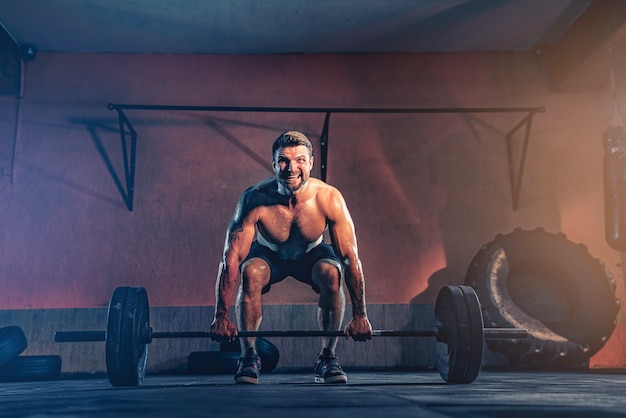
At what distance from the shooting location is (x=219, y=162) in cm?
466

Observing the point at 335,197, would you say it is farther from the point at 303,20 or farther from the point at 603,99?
the point at 603,99

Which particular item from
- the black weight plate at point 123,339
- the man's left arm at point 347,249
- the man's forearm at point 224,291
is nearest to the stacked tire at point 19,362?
the black weight plate at point 123,339

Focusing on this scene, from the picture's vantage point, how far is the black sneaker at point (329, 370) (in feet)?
8.89

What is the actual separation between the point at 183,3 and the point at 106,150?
1433 millimetres

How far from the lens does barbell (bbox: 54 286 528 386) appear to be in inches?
97.1

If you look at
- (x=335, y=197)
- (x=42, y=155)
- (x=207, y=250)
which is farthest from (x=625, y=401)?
(x=42, y=155)

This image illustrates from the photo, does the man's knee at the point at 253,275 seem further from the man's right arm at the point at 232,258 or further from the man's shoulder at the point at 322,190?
the man's shoulder at the point at 322,190

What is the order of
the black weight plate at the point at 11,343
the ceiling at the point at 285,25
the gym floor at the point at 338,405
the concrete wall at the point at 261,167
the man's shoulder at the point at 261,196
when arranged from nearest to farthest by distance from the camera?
the gym floor at the point at 338,405 < the man's shoulder at the point at 261,196 < the black weight plate at the point at 11,343 < the ceiling at the point at 285,25 < the concrete wall at the point at 261,167

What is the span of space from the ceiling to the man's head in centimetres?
179

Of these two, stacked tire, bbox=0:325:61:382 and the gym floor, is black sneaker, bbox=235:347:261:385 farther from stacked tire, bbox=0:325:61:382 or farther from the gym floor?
stacked tire, bbox=0:325:61:382

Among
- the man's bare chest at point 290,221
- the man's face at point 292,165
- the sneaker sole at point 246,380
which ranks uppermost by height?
the man's face at point 292,165

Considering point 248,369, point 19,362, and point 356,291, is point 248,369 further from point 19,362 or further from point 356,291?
point 19,362

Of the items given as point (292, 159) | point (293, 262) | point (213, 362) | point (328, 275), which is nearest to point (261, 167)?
A: point (213, 362)

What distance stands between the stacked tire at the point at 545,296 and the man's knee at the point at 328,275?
1.65m
